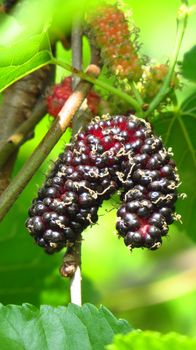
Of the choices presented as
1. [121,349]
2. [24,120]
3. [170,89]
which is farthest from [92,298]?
[121,349]

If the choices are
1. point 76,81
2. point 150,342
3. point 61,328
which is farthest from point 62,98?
point 150,342

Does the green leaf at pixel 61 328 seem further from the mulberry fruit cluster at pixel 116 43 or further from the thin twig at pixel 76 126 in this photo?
the mulberry fruit cluster at pixel 116 43

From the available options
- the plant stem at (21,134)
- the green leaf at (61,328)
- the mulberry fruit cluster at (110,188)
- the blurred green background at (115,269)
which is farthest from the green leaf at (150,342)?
the blurred green background at (115,269)

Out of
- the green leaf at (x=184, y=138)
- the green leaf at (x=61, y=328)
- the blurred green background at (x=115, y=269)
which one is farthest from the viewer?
the blurred green background at (x=115, y=269)

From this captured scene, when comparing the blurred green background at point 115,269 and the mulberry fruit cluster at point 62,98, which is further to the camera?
the blurred green background at point 115,269

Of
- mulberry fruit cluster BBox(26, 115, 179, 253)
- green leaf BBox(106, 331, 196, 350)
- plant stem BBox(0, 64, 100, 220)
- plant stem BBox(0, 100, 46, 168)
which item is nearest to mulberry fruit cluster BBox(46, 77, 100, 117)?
plant stem BBox(0, 100, 46, 168)

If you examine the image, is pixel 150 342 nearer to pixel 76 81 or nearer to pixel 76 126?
pixel 76 126

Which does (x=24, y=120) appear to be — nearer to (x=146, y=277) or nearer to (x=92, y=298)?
(x=92, y=298)
